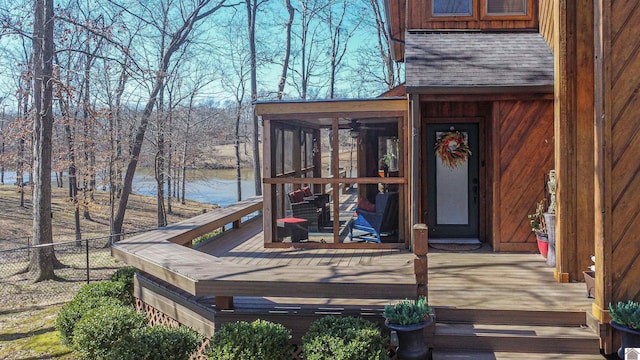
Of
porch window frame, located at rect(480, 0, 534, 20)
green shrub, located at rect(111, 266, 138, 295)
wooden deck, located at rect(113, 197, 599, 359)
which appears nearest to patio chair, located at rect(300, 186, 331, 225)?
wooden deck, located at rect(113, 197, 599, 359)

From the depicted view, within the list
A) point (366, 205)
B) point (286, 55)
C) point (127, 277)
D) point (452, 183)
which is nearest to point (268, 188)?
point (366, 205)

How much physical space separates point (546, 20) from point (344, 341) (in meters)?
6.11

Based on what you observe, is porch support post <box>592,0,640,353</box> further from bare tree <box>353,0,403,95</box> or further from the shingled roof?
bare tree <box>353,0,403,95</box>

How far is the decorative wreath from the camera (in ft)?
25.5

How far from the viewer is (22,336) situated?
7.24 metres

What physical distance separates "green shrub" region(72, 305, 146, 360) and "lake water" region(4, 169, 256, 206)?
21755 millimetres

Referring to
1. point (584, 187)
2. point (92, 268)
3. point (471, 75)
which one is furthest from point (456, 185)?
point (92, 268)

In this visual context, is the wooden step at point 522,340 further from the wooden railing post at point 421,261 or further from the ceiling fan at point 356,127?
the ceiling fan at point 356,127

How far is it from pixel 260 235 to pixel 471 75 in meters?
4.52

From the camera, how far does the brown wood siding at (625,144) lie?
429 cm

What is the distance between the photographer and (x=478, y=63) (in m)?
7.12

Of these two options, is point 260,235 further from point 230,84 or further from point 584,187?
point 230,84

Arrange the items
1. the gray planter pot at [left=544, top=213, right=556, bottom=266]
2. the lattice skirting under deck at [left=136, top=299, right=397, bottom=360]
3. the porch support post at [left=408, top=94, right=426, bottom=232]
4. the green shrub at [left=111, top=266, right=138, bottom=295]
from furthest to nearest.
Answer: the porch support post at [left=408, top=94, right=426, bottom=232]
the green shrub at [left=111, top=266, right=138, bottom=295]
the gray planter pot at [left=544, top=213, right=556, bottom=266]
the lattice skirting under deck at [left=136, top=299, right=397, bottom=360]

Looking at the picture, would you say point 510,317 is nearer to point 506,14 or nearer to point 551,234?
point 551,234
